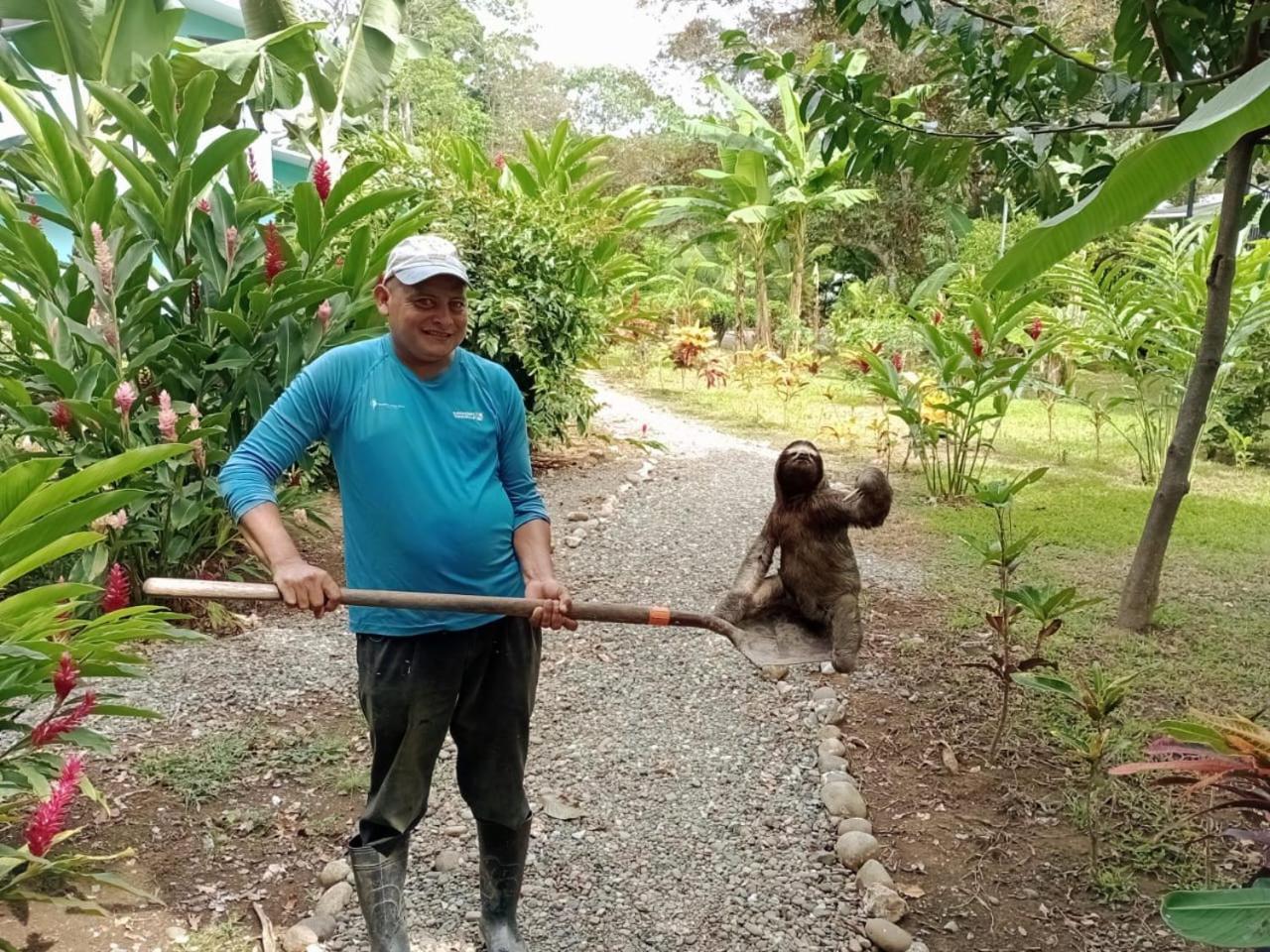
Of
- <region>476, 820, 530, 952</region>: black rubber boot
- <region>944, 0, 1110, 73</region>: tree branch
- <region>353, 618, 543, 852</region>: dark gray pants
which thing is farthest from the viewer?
<region>944, 0, 1110, 73</region>: tree branch

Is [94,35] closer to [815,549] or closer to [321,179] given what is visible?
[321,179]

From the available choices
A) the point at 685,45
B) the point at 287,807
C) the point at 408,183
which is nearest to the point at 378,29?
the point at 408,183

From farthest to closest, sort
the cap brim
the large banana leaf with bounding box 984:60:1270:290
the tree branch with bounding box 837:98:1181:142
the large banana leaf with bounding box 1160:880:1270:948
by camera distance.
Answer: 1. the tree branch with bounding box 837:98:1181:142
2. the cap brim
3. the large banana leaf with bounding box 1160:880:1270:948
4. the large banana leaf with bounding box 984:60:1270:290

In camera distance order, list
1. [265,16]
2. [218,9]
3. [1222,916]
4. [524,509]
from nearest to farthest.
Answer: [1222,916], [524,509], [265,16], [218,9]

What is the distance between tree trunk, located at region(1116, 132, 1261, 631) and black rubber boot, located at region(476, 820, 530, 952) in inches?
113

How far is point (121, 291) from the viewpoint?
4.00m

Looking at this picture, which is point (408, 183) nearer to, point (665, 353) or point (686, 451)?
point (686, 451)

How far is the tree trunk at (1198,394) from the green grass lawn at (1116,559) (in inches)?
11.5

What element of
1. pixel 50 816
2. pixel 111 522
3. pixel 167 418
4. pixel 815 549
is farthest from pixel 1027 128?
pixel 111 522

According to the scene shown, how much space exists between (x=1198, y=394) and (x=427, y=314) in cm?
312

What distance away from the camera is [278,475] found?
1868 mm

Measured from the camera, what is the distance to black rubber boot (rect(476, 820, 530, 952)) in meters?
2.16

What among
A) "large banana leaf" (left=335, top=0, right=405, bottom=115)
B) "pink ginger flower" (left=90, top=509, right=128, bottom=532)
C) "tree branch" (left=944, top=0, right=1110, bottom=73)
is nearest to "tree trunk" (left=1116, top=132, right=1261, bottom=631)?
"tree branch" (left=944, top=0, right=1110, bottom=73)

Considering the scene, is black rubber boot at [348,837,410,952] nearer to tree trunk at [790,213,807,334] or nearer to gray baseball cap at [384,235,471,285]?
gray baseball cap at [384,235,471,285]
